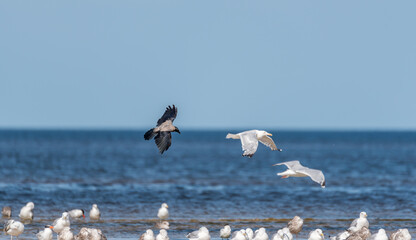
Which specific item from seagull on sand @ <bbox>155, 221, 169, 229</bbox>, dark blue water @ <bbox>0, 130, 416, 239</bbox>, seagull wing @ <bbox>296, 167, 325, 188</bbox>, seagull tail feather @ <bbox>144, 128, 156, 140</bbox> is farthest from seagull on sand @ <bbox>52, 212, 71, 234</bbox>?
seagull wing @ <bbox>296, 167, 325, 188</bbox>

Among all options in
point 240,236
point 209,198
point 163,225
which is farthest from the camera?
point 209,198

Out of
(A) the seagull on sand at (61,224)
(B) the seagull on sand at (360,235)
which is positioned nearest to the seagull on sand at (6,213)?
(A) the seagull on sand at (61,224)

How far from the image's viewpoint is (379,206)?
98.5 ft

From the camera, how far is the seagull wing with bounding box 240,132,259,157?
17188mm

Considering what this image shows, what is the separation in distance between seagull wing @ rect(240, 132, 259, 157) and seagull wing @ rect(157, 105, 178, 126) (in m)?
1.56

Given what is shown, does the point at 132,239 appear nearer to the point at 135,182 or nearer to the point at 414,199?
the point at 414,199

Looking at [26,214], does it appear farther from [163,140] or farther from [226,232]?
[163,140]

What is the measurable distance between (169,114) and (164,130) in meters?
0.70

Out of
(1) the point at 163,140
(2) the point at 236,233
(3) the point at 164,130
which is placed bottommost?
(2) the point at 236,233

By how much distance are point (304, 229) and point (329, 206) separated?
22.3ft

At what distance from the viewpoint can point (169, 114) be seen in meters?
18.7

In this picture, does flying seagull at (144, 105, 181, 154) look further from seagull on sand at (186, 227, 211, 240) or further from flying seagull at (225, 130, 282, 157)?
seagull on sand at (186, 227, 211, 240)

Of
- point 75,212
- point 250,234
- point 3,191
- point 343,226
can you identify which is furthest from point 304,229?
point 3,191

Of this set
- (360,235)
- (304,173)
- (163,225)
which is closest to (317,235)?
(360,235)
